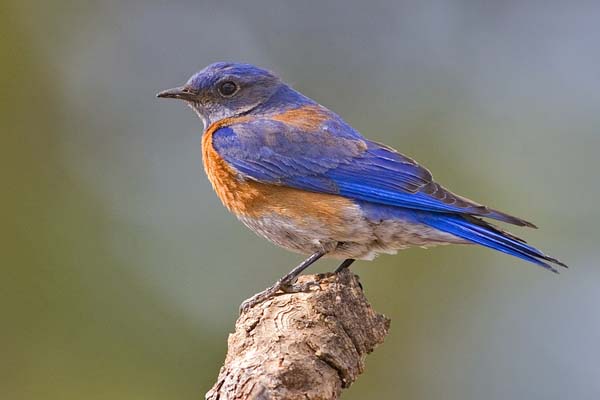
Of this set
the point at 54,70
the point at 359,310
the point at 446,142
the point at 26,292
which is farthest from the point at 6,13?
the point at 359,310

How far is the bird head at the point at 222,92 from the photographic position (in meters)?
8.75

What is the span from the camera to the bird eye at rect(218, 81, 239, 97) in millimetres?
8758

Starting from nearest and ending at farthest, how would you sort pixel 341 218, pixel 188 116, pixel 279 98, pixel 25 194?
pixel 341 218 < pixel 279 98 < pixel 25 194 < pixel 188 116

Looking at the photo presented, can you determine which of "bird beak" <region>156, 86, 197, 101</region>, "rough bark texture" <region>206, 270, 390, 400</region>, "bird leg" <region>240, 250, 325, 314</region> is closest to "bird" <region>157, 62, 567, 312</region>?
"bird leg" <region>240, 250, 325, 314</region>

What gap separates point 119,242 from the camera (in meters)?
10.5

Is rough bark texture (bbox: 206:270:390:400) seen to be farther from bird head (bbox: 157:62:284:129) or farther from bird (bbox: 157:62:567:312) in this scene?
bird head (bbox: 157:62:284:129)

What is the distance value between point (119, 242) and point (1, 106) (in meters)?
1.70

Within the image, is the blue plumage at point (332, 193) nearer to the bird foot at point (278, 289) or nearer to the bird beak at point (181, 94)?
the bird beak at point (181, 94)

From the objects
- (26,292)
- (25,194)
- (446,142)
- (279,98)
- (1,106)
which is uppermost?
(446,142)

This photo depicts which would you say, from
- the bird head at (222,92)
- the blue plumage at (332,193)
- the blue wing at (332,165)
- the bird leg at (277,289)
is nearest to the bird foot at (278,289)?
the bird leg at (277,289)

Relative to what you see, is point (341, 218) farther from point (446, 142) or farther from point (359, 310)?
point (446, 142)

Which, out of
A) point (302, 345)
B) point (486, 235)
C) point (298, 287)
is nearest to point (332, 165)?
point (298, 287)

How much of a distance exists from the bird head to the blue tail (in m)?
2.00

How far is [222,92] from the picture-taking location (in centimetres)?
876
